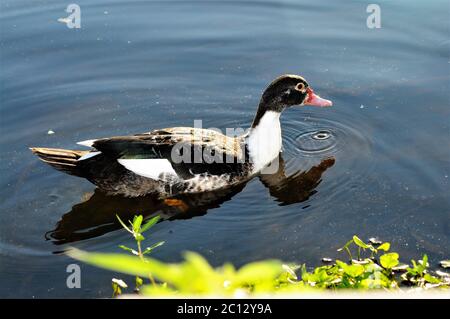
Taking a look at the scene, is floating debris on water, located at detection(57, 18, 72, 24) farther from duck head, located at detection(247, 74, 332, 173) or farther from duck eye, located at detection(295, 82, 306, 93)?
duck eye, located at detection(295, 82, 306, 93)

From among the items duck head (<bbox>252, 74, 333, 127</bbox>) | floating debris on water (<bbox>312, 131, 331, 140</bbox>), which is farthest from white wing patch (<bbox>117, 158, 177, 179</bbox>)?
floating debris on water (<bbox>312, 131, 331, 140</bbox>)

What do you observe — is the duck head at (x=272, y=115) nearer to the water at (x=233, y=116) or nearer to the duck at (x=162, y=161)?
the duck at (x=162, y=161)

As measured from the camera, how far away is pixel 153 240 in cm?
629

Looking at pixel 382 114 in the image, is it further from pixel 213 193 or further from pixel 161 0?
pixel 161 0

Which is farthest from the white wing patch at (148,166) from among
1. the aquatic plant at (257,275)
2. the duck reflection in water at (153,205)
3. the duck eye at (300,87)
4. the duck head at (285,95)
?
the duck eye at (300,87)

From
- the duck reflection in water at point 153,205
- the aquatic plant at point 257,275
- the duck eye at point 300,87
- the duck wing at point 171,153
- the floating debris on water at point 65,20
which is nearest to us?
the aquatic plant at point 257,275

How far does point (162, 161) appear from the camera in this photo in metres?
6.77

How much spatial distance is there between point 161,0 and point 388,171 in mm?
5801

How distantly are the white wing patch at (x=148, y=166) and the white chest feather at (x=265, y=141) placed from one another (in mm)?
1088

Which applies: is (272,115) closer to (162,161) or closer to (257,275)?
(162,161)

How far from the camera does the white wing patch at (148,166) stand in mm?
6742

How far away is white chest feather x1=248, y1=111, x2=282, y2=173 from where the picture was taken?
24.5 ft
